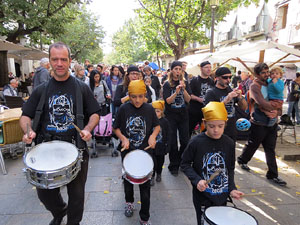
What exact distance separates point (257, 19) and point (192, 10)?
9.88 meters

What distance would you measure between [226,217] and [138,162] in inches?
46.4

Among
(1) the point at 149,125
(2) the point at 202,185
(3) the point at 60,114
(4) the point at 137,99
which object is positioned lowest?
(2) the point at 202,185

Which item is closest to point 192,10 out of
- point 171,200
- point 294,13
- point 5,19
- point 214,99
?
point 294,13

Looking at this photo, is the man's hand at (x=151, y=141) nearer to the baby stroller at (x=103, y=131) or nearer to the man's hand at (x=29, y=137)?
the man's hand at (x=29, y=137)

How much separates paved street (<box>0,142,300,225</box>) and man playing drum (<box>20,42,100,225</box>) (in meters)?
0.81

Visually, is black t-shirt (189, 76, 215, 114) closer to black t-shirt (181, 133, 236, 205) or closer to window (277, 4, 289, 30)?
black t-shirt (181, 133, 236, 205)

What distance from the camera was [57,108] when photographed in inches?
89.9

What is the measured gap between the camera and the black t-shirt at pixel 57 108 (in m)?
2.29

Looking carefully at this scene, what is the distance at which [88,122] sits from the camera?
2.47 m

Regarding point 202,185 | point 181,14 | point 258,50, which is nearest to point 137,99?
point 202,185

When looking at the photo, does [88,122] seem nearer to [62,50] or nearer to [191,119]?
[62,50]

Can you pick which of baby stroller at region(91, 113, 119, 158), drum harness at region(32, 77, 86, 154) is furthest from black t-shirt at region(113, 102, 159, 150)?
baby stroller at region(91, 113, 119, 158)

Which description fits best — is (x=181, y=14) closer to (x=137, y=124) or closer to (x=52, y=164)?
(x=137, y=124)

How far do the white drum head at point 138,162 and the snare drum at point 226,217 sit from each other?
936 mm
